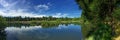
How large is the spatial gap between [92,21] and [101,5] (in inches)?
58.4

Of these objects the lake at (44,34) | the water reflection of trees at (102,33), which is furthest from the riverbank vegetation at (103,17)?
the lake at (44,34)

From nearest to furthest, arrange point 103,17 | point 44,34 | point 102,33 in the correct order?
1. point 102,33
2. point 103,17
3. point 44,34

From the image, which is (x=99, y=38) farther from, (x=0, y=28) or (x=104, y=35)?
(x=0, y=28)

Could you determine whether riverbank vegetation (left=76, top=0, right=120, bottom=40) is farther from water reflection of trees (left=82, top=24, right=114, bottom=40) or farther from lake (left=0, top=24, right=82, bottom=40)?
lake (left=0, top=24, right=82, bottom=40)

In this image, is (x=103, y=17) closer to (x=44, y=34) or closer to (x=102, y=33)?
(x=102, y=33)

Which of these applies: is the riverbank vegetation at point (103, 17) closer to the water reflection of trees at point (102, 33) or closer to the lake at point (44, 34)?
the water reflection of trees at point (102, 33)

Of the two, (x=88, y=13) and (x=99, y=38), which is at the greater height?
(x=88, y=13)

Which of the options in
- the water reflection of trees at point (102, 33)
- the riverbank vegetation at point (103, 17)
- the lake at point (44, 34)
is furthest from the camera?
the lake at point (44, 34)

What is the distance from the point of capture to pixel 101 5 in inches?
540

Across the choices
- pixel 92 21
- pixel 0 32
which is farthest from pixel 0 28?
pixel 92 21

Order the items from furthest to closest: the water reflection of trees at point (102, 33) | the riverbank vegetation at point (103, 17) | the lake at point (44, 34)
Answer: the lake at point (44, 34) < the riverbank vegetation at point (103, 17) < the water reflection of trees at point (102, 33)

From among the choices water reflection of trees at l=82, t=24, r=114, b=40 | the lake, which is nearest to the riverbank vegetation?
water reflection of trees at l=82, t=24, r=114, b=40

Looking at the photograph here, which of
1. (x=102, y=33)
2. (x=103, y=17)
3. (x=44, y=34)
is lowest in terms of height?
(x=44, y=34)

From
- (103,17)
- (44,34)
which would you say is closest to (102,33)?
(103,17)
